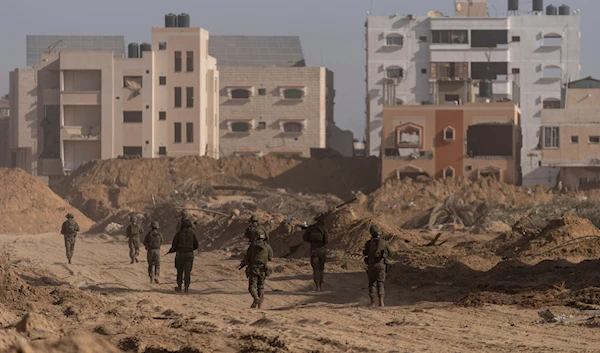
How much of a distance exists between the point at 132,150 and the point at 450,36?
81.9 ft

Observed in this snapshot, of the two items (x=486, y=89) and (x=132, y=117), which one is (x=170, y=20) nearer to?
(x=132, y=117)

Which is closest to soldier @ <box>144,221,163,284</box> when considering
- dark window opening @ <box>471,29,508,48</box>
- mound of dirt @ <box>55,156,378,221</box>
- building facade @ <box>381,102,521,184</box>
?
building facade @ <box>381,102,521,184</box>

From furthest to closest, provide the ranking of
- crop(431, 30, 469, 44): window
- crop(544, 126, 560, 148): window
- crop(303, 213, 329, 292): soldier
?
crop(431, 30, 469, 44): window → crop(544, 126, 560, 148): window → crop(303, 213, 329, 292): soldier

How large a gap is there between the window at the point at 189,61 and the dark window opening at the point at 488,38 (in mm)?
21405

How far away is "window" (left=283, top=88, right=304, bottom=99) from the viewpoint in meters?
82.2

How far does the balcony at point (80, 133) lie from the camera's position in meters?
75.0

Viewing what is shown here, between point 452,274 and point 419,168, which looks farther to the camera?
point 419,168

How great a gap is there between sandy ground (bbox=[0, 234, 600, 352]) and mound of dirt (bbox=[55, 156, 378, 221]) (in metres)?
39.2

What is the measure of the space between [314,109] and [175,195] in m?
21.8

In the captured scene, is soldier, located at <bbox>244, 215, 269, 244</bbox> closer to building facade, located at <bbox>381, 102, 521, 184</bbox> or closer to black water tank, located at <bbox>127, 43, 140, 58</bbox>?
building facade, located at <bbox>381, 102, 521, 184</bbox>

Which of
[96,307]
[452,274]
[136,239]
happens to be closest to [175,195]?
[136,239]

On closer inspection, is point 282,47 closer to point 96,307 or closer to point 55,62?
point 55,62

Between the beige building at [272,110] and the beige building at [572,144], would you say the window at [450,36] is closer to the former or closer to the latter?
the beige building at [272,110]

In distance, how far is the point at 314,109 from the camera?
81938 mm
